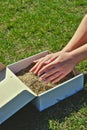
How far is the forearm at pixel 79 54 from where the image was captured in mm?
2734

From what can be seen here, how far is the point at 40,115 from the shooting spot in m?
2.80

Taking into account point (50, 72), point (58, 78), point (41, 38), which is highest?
point (50, 72)

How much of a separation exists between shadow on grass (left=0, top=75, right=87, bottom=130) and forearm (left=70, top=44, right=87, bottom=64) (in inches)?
13.3

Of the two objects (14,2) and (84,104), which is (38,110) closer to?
(84,104)

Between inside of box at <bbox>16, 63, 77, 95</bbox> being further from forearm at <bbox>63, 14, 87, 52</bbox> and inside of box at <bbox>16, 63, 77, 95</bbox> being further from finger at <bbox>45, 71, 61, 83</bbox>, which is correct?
forearm at <bbox>63, 14, 87, 52</bbox>

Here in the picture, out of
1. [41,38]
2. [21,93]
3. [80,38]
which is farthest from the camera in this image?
[41,38]

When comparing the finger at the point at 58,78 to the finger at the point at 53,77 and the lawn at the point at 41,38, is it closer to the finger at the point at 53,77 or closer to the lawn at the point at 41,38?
the finger at the point at 53,77

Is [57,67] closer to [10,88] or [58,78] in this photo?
[58,78]

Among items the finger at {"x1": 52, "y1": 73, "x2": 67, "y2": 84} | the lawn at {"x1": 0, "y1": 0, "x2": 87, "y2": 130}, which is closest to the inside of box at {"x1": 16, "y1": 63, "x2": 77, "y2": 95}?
the finger at {"x1": 52, "y1": 73, "x2": 67, "y2": 84}

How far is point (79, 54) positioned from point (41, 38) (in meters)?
1.04

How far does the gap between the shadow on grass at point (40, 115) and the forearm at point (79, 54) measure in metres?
0.34

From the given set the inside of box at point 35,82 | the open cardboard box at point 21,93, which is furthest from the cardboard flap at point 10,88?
the inside of box at point 35,82

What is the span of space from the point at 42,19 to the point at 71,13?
0.33 meters

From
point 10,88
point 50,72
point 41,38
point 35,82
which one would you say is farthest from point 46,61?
point 41,38
